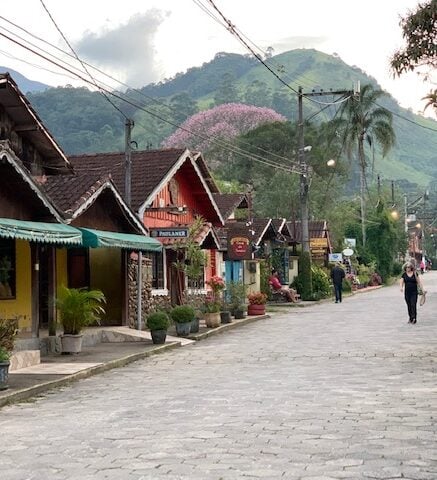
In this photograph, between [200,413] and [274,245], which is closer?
[200,413]

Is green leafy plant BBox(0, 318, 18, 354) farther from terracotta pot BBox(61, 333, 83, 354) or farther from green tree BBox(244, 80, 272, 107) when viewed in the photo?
green tree BBox(244, 80, 272, 107)

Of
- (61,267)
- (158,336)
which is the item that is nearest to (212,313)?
(61,267)

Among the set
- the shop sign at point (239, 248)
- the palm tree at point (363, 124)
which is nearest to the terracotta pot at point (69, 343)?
the shop sign at point (239, 248)

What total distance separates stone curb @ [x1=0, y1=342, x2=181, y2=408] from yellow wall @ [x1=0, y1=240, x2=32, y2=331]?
108 inches

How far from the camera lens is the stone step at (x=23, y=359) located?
1457 cm

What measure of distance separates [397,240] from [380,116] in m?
13.7

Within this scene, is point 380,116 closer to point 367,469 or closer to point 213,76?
point 367,469

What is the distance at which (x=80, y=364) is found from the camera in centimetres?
1551


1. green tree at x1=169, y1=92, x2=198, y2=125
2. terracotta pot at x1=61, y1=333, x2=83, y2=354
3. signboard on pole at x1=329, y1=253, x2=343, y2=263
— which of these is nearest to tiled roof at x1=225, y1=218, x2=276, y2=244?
signboard on pole at x1=329, y1=253, x2=343, y2=263

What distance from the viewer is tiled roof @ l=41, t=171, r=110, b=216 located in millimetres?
18516

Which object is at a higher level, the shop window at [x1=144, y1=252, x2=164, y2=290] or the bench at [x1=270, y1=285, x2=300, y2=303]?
the shop window at [x1=144, y1=252, x2=164, y2=290]

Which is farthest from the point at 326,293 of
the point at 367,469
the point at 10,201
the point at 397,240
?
the point at 367,469

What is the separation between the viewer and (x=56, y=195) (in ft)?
63.8

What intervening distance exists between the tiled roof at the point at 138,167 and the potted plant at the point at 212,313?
387 cm
